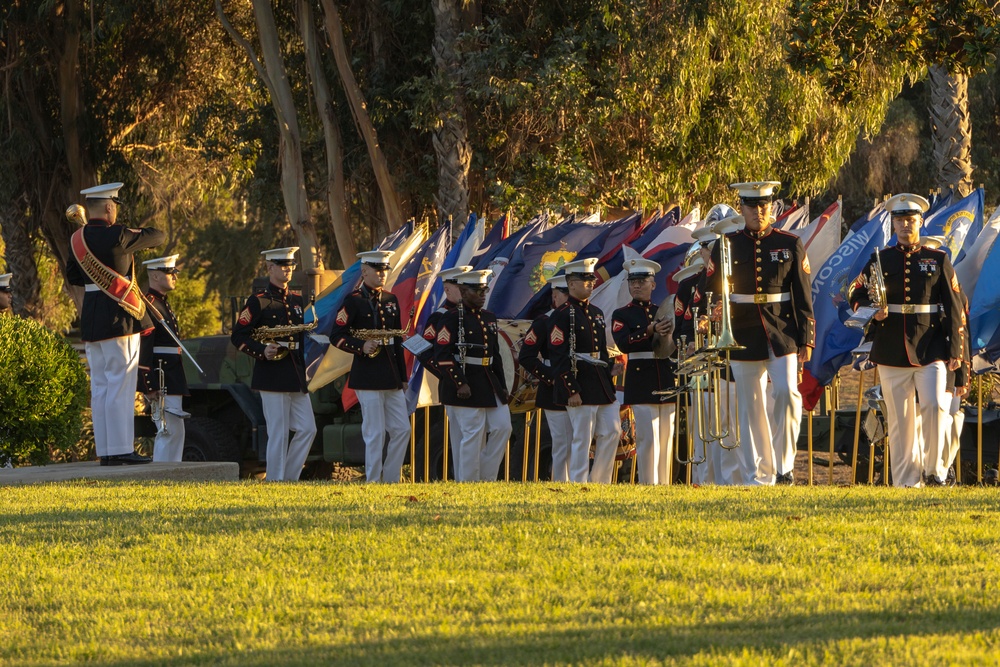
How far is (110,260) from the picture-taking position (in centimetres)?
1055

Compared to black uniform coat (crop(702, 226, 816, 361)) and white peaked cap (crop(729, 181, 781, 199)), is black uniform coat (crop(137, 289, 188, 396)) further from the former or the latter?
white peaked cap (crop(729, 181, 781, 199))

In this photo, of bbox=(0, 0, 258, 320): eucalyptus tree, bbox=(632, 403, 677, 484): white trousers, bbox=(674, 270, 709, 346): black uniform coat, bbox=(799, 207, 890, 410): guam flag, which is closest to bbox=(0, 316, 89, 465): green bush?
bbox=(632, 403, 677, 484): white trousers

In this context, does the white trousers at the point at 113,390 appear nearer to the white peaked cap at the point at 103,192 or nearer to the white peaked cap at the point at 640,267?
the white peaked cap at the point at 103,192

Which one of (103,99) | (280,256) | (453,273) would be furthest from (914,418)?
(103,99)

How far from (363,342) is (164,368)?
1.88 meters

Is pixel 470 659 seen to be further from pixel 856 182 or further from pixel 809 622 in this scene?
pixel 856 182

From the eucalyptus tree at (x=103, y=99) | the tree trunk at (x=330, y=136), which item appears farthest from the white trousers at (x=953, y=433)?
the eucalyptus tree at (x=103, y=99)

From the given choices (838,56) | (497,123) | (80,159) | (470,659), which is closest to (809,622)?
(470,659)

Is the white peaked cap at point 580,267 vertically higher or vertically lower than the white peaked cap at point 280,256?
lower

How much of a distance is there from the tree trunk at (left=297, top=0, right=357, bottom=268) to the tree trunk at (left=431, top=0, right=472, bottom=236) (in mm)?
1963

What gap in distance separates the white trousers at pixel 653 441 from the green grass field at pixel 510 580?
9.69ft

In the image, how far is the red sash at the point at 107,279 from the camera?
10492 millimetres

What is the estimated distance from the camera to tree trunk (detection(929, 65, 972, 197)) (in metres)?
21.1

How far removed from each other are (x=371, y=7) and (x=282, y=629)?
16088 mm
